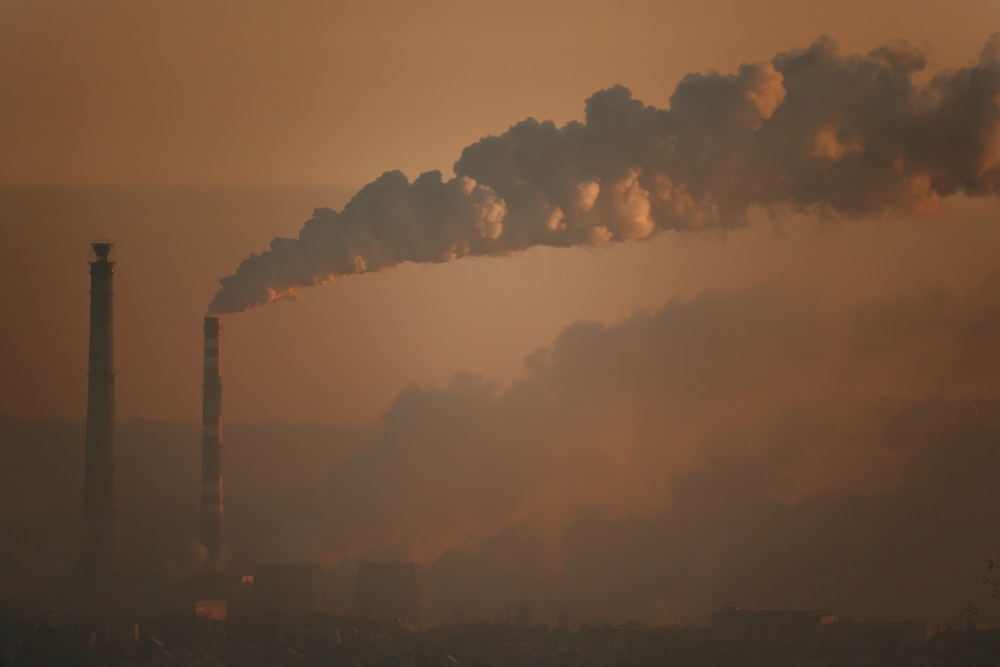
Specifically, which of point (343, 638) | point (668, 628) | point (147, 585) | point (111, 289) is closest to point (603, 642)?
point (668, 628)

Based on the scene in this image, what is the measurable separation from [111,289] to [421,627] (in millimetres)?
19929

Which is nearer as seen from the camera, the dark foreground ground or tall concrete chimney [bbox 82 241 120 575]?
the dark foreground ground

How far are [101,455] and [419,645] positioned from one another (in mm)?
16111

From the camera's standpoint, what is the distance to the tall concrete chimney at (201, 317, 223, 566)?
3652 inches

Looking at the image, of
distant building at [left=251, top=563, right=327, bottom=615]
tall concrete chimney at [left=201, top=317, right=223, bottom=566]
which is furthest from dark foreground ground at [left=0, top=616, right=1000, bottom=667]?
tall concrete chimney at [left=201, top=317, right=223, bottom=566]

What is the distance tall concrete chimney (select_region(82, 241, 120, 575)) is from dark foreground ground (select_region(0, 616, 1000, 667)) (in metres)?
4.30

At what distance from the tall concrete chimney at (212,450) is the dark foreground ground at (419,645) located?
18.6 feet

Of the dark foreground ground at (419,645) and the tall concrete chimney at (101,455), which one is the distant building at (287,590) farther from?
the tall concrete chimney at (101,455)

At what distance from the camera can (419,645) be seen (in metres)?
88.4

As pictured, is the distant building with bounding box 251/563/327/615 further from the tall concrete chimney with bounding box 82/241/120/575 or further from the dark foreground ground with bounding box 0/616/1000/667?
the tall concrete chimney with bounding box 82/241/120/575

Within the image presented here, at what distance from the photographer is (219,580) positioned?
93.9m

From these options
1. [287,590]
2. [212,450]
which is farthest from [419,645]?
[212,450]

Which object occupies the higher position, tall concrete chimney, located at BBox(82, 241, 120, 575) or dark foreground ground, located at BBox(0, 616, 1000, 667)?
tall concrete chimney, located at BBox(82, 241, 120, 575)

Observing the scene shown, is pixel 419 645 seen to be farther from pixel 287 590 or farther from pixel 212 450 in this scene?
pixel 212 450
